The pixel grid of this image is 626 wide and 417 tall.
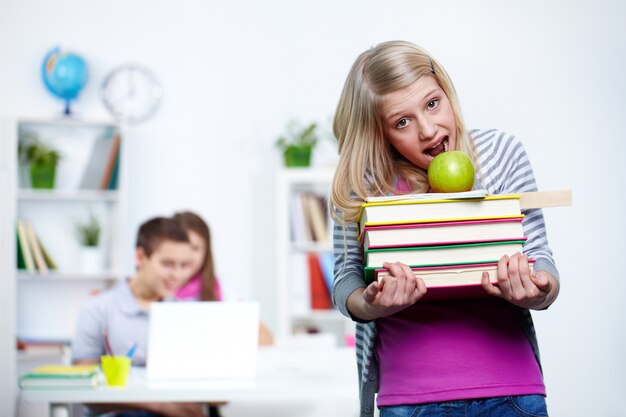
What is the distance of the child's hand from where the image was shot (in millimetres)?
867

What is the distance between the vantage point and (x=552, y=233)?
2.26 metres

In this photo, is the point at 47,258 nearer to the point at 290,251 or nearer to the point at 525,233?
the point at 290,251

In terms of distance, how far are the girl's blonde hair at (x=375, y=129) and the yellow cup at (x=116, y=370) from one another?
109 centimetres

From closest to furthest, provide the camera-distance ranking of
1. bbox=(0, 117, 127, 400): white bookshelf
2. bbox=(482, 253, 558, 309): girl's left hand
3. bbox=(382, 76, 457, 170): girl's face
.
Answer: bbox=(482, 253, 558, 309): girl's left hand → bbox=(382, 76, 457, 170): girl's face → bbox=(0, 117, 127, 400): white bookshelf

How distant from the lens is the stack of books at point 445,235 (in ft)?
2.97

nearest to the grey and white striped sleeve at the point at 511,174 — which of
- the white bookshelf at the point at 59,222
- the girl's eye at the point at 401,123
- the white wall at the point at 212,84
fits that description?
the girl's eye at the point at 401,123

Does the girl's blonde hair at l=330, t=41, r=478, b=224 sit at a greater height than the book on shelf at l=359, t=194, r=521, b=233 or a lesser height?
greater

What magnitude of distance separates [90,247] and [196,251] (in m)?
0.81

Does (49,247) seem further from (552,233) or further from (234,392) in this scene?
(552,233)

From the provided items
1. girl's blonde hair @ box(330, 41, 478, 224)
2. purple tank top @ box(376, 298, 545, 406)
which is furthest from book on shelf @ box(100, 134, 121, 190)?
purple tank top @ box(376, 298, 545, 406)

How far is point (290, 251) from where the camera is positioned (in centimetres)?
384

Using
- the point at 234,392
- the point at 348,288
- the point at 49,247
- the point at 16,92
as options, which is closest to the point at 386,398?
the point at 348,288

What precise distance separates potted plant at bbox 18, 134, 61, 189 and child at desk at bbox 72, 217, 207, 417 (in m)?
0.90

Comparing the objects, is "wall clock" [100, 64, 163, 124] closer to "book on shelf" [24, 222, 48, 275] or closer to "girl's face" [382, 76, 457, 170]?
"book on shelf" [24, 222, 48, 275]
